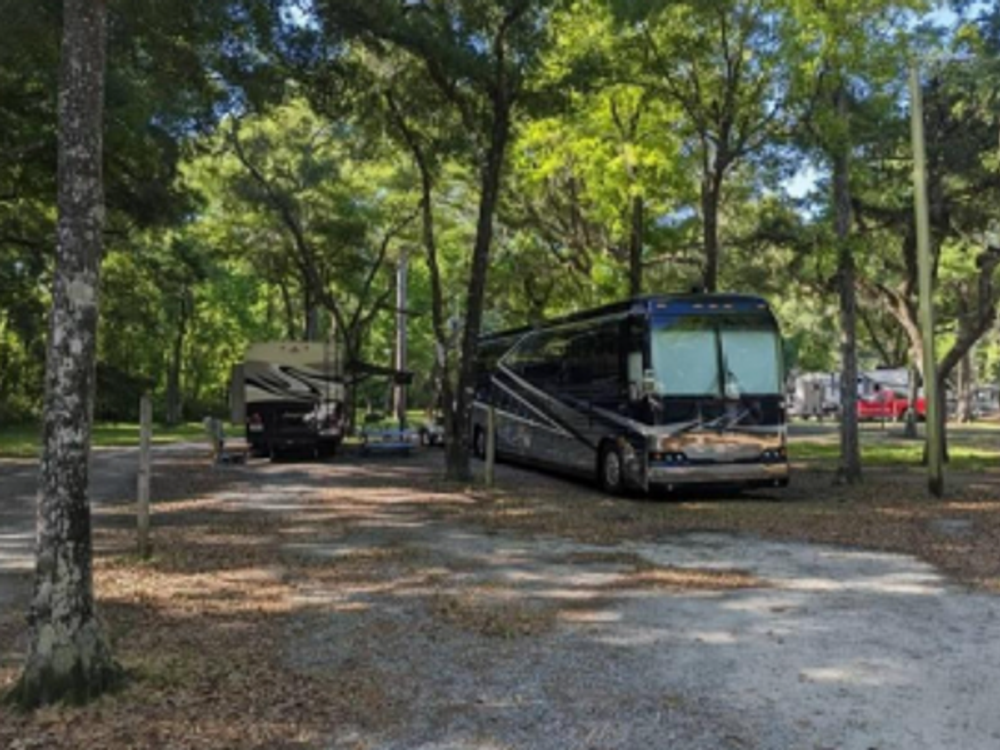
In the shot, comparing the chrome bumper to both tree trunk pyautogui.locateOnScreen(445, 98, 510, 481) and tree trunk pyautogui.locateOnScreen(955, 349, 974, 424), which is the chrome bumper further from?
tree trunk pyautogui.locateOnScreen(955, 349, 974, 424)

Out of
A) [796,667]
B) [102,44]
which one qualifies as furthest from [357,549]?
[102,44]

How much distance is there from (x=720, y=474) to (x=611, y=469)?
6.83 feet

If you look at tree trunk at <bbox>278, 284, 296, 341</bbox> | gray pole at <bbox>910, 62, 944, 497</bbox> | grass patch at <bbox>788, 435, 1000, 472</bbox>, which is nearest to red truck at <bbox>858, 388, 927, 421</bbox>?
grass patch at <bbox>788, 435, 1000, 472</bbox>

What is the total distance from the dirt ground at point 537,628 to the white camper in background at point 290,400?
10.2m

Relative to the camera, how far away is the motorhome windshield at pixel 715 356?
14883 mm

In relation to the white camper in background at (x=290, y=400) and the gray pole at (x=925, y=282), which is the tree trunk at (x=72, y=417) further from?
the white camper in background at (x=290, y=400)

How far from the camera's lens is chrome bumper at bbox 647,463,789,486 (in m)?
14.7

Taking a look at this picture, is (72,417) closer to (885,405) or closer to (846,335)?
(846,335)

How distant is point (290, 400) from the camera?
24016mm

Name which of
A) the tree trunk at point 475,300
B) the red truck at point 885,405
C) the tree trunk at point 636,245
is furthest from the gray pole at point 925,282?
the red truck at point 885,405

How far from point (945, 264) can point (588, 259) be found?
13989 millimetres

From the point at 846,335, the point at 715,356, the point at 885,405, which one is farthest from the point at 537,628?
the point at 885,405

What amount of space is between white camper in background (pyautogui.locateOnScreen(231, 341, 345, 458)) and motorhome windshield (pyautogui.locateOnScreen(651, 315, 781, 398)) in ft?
37.2

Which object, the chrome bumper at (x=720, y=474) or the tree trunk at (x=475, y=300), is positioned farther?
the tree trunk at (x=475, y=300)
